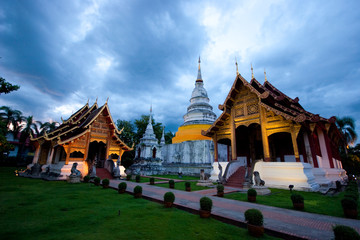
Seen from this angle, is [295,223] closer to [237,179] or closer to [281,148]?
[237,179]

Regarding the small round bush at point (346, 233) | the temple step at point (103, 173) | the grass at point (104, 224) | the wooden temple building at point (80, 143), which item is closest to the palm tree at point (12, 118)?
the wooden temple building at point (80, 143)

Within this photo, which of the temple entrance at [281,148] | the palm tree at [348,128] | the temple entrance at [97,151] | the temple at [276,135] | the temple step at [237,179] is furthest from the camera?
the palm tree at [348,128]

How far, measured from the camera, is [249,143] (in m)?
16.6

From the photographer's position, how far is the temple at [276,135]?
10.8 meters

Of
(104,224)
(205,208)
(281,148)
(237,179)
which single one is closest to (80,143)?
(104,224)

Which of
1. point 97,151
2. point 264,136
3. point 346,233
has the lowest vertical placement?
point 346,233

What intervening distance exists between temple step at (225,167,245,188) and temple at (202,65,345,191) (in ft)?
0.85

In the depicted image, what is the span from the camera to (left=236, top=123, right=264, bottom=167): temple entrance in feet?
52.1

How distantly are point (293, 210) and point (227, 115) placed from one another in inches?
376

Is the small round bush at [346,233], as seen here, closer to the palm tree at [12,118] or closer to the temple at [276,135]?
the temple at [276,135]

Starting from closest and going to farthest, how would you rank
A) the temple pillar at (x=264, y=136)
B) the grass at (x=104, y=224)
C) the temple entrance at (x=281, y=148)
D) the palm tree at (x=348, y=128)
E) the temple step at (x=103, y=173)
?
the grass at (x=104, y=224), the temple pillar at (x=264, y=136), the temple entrance at (x=281, y=148), the temple step at (x=103, y=173), the palm tree at (x=348, y=128)

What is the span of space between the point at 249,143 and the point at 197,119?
11.6 metres

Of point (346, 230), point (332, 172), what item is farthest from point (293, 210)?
point (332, 172)

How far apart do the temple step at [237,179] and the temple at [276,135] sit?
26cm
